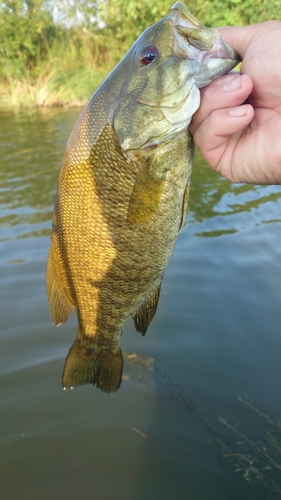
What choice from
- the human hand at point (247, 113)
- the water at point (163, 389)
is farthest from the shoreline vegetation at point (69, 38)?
the human hand at point (247, 113)

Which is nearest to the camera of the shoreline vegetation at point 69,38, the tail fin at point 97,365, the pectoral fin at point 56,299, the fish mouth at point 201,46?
the fish mouth at point 201,46

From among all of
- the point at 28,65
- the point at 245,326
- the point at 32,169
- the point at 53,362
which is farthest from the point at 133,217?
A: the point at 28,65

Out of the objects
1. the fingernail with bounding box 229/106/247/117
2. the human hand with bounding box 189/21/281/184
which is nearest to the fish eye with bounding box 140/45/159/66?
the human hand with bounding box 189/21/281/184

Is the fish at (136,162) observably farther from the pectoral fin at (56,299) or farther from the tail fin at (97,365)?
the tail fin at (97,365)

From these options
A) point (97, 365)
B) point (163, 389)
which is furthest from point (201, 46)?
point (163, 389)

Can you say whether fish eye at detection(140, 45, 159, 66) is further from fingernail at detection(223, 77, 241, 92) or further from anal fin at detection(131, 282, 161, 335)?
anal fin at detection(131, 282, 161, 335)

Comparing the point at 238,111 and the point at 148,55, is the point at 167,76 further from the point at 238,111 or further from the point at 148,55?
the point at 238,111

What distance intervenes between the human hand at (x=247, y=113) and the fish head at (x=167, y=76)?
0.10m

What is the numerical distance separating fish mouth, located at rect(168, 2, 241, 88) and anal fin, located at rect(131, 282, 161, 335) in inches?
41.3

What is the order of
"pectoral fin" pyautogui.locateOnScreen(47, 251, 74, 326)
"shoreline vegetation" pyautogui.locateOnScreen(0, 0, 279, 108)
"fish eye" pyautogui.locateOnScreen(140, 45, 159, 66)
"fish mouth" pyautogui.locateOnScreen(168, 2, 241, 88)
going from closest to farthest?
"fish mouth" pyautogui.locateOnScreen(168, 2, 241, 88) < "fish eye" pyautogui.locateOnScreen(140, 45, 159, 66) < "pectoral fin" pyautogui.locateOnScreen(47, 251, 74, 326) < "shoreline vegetation" pyautogui.locateOnScreen(0, 0, 279, 108)

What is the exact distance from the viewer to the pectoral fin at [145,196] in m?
1.74

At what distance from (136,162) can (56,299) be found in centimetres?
83

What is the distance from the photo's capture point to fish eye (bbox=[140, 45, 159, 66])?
→ 178 cm

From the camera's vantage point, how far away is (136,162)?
1.77m
